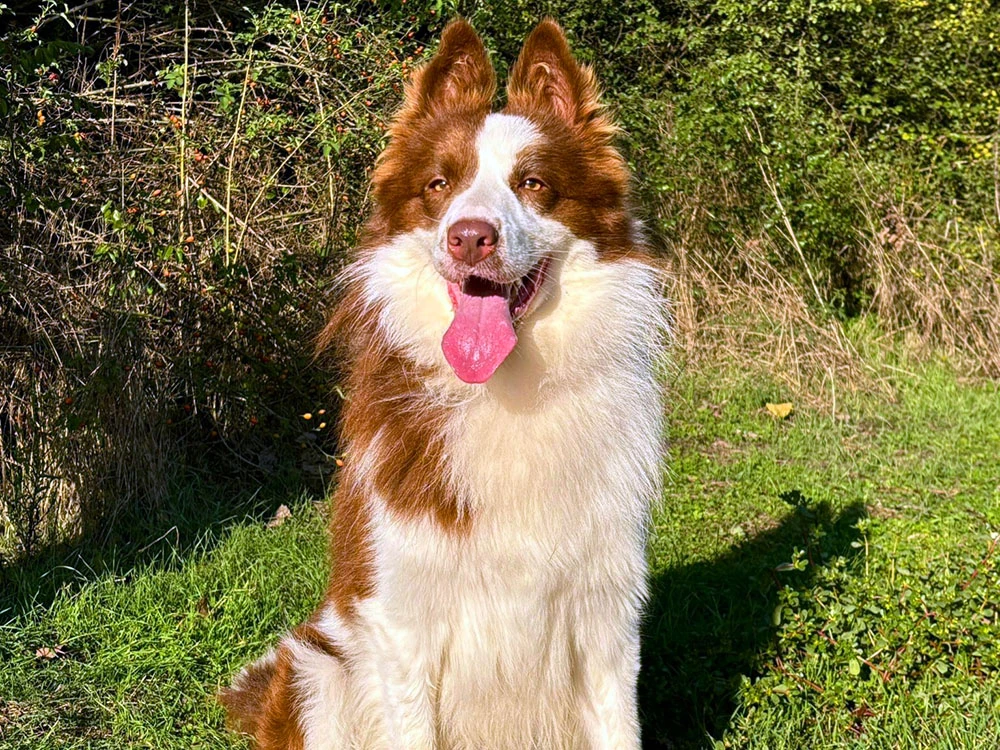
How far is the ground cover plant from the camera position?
404cm

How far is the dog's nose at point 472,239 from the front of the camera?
2859 millimetres

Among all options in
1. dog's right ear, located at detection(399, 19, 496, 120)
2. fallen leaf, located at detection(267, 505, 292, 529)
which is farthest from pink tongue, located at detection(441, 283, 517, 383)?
fallen leaf, located at detection(267, 505, 292, 529)

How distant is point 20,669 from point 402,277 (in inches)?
93.7

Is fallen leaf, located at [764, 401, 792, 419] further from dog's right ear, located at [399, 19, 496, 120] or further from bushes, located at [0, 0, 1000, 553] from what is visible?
dog's right ear, located at [399, 19, 496, 120]

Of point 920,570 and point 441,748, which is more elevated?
point 441,748

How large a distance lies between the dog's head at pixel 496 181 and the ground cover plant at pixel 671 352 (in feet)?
1.52

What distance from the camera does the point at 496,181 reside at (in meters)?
3.11

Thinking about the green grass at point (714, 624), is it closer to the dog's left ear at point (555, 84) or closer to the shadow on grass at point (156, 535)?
the shadow on grass at point (156, 535)

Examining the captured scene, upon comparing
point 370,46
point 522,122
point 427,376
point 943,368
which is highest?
point 370,46

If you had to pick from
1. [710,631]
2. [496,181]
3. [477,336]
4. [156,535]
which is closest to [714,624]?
[710,631]

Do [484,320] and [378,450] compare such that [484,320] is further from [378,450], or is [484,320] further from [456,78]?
[456,78]

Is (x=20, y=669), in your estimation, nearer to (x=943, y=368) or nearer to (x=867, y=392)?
(x=867, y=392)

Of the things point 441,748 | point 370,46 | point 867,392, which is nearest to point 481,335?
point 441,748

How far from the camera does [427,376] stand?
10.3 ft
